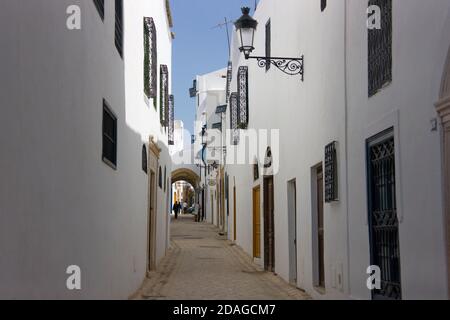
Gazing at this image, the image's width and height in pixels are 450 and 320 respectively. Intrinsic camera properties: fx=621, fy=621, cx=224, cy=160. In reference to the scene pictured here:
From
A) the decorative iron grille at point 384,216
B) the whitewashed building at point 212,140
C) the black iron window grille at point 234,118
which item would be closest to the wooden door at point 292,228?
the decorative iron grille at point 384,216

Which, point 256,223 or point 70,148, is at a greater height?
point 70,148

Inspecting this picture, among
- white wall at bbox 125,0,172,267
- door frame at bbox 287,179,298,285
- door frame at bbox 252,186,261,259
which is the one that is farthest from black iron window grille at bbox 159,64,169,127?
door frame at bbox 287,179,298,285

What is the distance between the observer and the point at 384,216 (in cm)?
624

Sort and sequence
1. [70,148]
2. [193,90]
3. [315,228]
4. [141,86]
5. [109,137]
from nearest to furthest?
[70,148], [109,137], [315,228], [141,86], [193,90]

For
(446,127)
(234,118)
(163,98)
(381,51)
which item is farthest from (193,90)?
(446,127)

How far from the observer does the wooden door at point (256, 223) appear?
49.7 ft

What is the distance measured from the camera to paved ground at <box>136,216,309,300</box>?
10.1 metres

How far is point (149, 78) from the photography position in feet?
38.7

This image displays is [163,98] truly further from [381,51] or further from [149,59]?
[381,51]

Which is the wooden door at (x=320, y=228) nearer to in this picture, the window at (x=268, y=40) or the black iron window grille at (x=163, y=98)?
the window at (x=268, y=40)

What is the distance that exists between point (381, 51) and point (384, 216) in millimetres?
1666

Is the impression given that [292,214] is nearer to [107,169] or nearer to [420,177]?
[107,169]

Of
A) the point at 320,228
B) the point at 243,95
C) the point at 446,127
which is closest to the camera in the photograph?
the point at 446,127

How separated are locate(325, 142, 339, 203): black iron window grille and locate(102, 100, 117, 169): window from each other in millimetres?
2805
